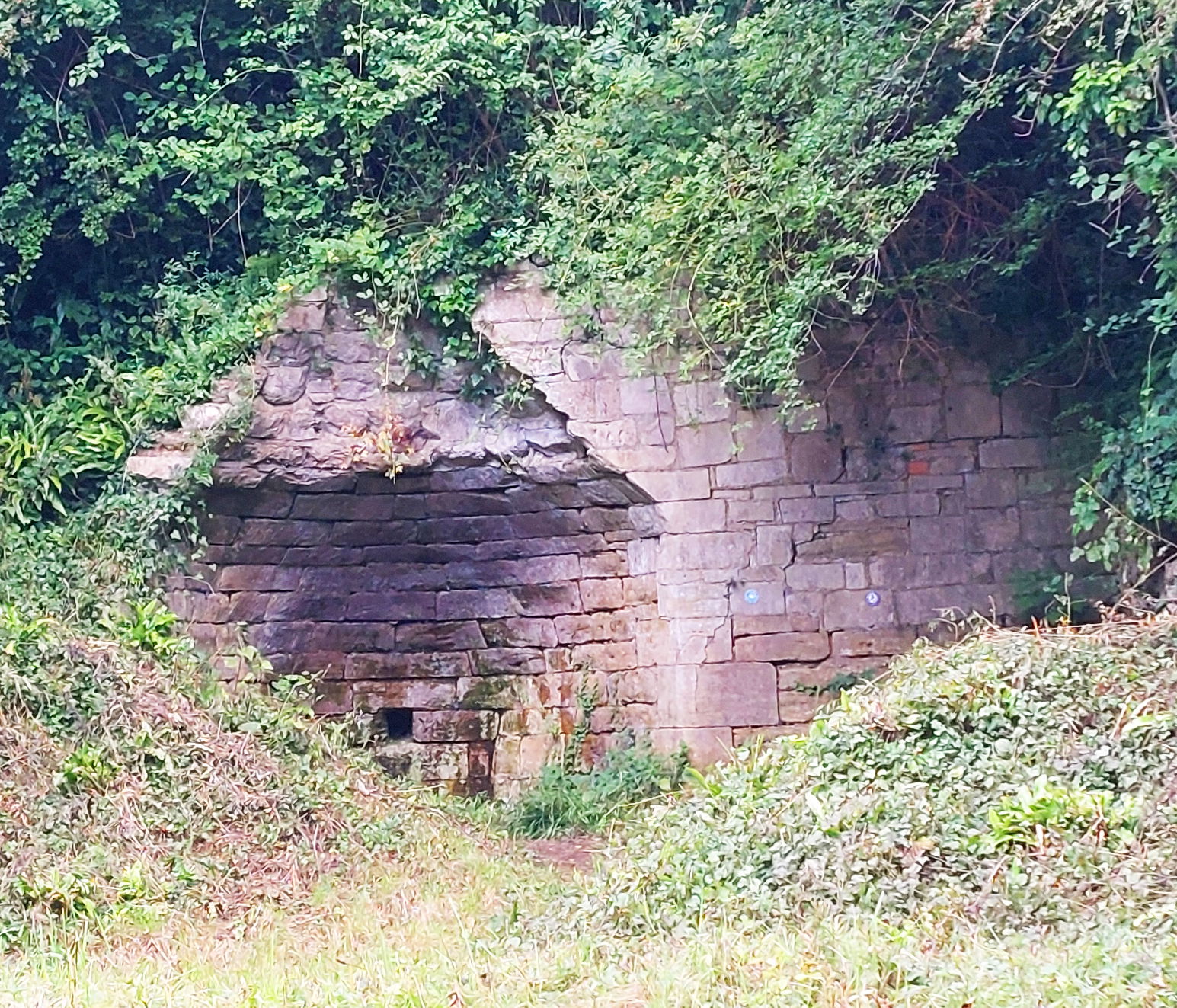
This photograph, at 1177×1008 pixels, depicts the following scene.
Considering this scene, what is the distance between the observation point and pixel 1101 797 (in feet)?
14.2

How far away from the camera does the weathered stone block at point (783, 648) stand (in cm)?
727

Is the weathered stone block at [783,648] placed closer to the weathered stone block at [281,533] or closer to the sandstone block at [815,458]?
the sandstone block at [815,458]

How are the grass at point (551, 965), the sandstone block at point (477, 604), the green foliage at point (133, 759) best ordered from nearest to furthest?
the grass at point (551, 965)
the green foliage at point (133, 759)
the sandstone block at point (477, 604)

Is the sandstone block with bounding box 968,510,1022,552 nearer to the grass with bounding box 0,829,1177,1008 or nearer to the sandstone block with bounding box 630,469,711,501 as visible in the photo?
the sandstone block with bounding box 630,469,711,501

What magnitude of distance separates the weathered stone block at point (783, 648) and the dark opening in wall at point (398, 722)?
2.55 m

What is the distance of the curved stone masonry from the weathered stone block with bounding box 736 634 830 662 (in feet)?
0.05

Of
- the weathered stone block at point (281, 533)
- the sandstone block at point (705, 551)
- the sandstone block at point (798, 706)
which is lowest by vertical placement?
the sandstone block at point (798, 706)

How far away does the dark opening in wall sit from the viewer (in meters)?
8.57

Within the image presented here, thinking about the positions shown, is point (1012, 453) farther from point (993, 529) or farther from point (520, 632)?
point (520, 632)

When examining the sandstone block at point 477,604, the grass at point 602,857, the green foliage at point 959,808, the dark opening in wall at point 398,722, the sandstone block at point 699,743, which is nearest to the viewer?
the grass at point 602,857

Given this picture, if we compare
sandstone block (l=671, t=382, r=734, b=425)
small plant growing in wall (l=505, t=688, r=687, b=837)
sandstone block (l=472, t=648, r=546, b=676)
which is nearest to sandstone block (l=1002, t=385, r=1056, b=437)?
sandstone block (l=671, t=382, r=734, b=425)

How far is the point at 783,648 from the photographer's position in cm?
731

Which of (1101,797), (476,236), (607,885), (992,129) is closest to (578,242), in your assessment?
(476,236)

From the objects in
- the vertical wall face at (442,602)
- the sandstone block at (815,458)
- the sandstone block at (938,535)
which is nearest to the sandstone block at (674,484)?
the vertical wall face at (442,602)
